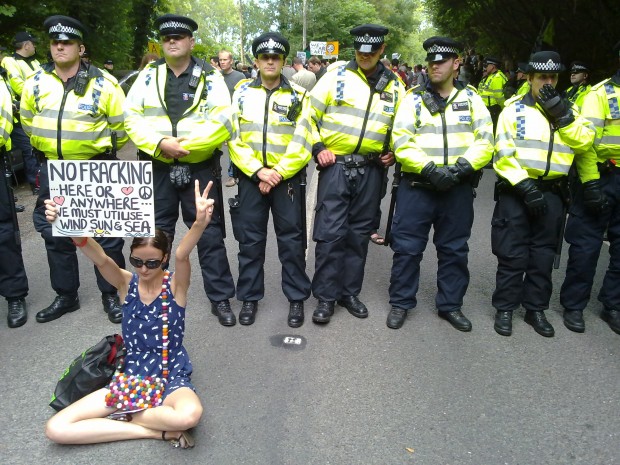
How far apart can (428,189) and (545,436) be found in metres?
1.99

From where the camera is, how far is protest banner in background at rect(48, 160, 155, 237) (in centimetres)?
343

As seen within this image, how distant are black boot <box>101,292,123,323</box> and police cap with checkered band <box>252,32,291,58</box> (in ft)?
7.51

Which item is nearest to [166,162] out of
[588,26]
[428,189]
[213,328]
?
[213,328]

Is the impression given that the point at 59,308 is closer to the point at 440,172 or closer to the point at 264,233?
the point at 264,233

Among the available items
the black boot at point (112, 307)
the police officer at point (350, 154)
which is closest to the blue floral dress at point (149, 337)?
the black boot at point (112, 307)

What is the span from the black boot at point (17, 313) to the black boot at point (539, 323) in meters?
4.13

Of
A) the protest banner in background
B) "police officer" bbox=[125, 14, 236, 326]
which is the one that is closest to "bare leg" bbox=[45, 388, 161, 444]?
the protest banner in background

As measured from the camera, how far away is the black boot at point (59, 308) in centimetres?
445

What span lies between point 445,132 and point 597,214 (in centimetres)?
146

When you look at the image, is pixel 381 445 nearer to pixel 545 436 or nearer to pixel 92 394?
pixel 545 436

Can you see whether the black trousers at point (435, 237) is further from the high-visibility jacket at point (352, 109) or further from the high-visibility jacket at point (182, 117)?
the high-visibility jacket at point (182, 117)

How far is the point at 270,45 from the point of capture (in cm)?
414

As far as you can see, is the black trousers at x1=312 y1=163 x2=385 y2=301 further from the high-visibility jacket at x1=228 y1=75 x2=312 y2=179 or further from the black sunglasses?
the black sunglasses

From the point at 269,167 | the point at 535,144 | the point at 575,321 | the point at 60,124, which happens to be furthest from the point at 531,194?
the point at 60,124
